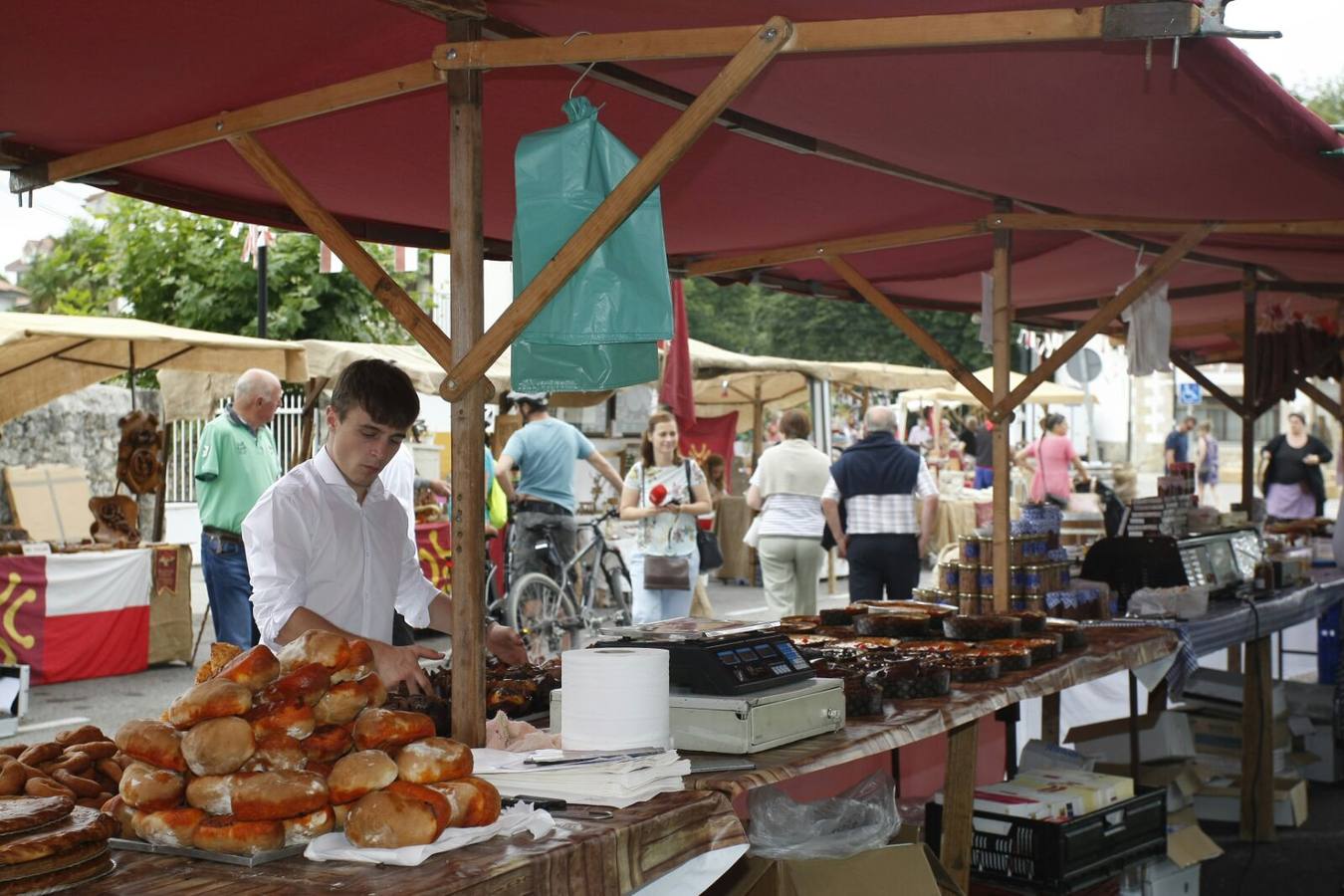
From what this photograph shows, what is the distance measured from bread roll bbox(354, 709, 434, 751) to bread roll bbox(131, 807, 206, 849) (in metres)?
0.28

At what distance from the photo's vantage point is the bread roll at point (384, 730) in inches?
89.4

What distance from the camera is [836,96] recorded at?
3.75 metres

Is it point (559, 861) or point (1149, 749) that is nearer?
point (559, 861)

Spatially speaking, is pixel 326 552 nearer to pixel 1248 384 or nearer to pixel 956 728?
Result: pixel 956 728

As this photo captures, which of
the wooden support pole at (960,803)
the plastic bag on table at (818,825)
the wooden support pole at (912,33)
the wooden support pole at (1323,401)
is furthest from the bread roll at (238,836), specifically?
the wooden support pole at (1323,401)

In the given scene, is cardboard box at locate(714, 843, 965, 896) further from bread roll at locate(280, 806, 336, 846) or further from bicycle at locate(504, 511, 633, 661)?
bicycle at locate(504, 511, 633, 661)

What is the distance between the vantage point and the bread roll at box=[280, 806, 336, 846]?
2.14 meters

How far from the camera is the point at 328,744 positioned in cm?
225

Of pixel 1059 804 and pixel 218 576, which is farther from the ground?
pixel 218 576

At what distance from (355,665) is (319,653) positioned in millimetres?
68

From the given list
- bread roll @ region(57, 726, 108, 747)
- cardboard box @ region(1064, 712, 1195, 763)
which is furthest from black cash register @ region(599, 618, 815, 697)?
cardboard box @ region(1064, 712, 1195, 763)

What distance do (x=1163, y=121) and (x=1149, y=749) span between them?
2964mm

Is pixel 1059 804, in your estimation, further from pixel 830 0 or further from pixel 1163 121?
pixel 830 0

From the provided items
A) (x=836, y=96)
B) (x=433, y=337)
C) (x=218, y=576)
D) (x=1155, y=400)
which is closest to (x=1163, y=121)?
(x=836, y=96)
